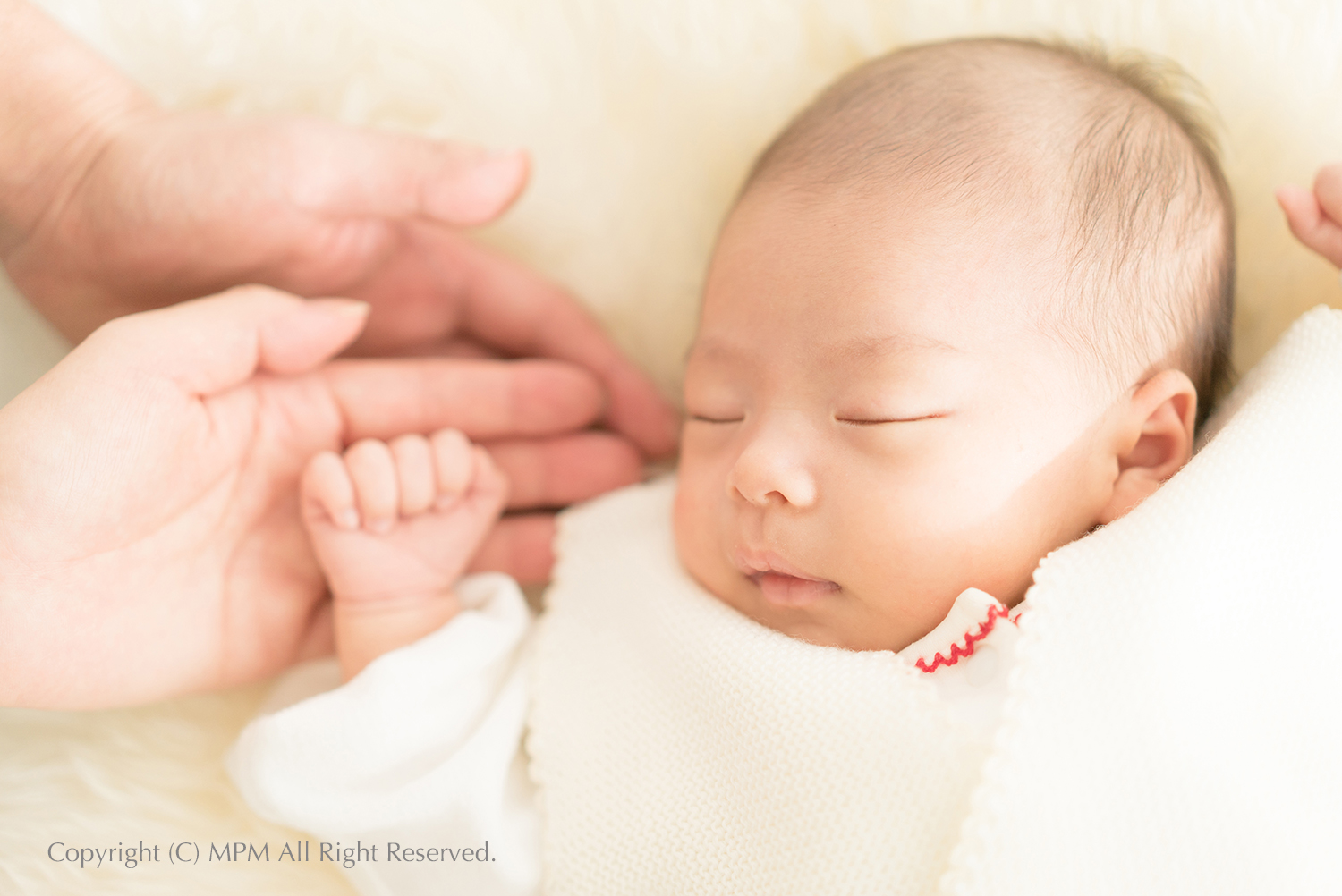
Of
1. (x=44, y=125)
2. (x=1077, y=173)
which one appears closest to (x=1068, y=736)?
(x=1077, y=173)

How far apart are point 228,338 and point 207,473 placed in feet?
0.57

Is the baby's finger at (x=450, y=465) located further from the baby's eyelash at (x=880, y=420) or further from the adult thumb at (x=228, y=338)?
the baby's eyelash at (x=880, y=420)

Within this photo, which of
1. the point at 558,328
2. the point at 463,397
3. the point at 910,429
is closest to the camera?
the point at 910,429

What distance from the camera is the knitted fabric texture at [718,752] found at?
0.90 m

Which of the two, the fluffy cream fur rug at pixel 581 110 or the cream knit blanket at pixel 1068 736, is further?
the fluffy cream fur rug at pixel 581 110

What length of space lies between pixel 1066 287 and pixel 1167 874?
1.91 feet

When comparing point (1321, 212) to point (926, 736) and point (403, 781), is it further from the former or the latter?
point (403, 781)

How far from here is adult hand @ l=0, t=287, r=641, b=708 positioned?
104cm

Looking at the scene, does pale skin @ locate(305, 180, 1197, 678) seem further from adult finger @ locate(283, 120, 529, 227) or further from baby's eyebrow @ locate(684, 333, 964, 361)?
adult finger @ locate(283, 120, 529, 227)

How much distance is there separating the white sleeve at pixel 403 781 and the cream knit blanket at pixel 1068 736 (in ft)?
0.16

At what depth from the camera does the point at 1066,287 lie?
3.41 feet

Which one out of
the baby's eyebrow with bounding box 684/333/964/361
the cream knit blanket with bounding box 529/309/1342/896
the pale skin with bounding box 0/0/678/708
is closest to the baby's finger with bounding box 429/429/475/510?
the pale skin with bounding box 0/0/678/708

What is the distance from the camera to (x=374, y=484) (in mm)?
1274

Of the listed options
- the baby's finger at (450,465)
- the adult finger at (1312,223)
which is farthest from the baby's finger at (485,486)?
the adult finger at (1312,223)
